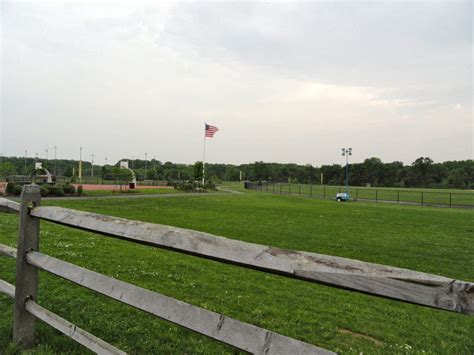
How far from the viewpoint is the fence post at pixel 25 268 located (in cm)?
277

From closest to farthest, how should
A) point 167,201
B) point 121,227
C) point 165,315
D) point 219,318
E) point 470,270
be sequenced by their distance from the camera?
point 219,318, point 165,315, point 121,227, point 470,270, point 167,201

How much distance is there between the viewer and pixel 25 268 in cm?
279

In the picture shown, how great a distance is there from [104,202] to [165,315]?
23422mm

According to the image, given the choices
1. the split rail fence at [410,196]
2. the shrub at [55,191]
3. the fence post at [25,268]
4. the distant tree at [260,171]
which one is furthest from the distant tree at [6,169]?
the distant tree at [260,171]

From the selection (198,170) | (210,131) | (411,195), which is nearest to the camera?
(210,131)

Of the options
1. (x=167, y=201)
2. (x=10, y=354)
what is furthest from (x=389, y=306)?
(x=167, y=201)

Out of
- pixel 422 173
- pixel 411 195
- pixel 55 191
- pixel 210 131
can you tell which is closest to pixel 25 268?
pixel 55 191

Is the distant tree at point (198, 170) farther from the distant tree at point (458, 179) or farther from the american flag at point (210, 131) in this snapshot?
the distant tree at point (458, 179)

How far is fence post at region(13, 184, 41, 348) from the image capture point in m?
2.77

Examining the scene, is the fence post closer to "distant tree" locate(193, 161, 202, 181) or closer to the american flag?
the american flag

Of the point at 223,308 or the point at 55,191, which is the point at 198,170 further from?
the point at 223,308

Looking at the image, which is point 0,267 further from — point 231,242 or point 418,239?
point 418,239

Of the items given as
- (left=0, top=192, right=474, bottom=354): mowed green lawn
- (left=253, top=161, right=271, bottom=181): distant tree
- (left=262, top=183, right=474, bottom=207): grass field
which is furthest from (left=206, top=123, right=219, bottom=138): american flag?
(left=253, top=161, right=271, bottom=181): distant tree

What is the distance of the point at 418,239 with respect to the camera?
12.7 metres
